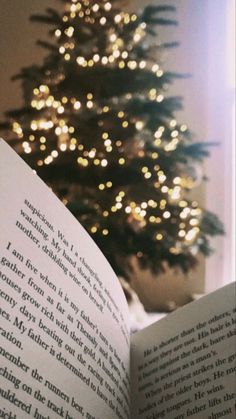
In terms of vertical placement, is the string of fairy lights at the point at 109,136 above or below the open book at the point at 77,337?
above

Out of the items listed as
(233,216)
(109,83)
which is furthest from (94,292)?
(233,216)

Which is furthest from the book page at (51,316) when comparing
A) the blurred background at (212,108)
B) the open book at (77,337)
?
the blurred background at (212,108)

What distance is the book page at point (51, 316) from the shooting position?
1.01 ft

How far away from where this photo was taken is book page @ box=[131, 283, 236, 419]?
32cm

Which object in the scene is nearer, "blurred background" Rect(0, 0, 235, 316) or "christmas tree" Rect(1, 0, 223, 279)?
"christmas tree" Rect(1, 0, 223, 279)

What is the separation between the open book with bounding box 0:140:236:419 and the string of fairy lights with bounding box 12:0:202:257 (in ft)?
3.13

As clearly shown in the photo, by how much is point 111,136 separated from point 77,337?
1061mm

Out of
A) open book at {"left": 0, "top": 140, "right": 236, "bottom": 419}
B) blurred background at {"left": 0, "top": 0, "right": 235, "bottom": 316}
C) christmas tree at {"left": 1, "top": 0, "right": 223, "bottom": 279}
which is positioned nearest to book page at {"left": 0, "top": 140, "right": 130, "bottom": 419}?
open book at {"left": 0, "top": 140, "right": 236, "bottom": 419}

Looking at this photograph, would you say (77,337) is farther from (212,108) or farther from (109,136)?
(212,108)

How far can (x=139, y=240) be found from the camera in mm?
1391

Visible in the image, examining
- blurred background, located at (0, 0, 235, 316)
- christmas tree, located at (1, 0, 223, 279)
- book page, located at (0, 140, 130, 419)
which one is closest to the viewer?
book page, located at (0, 140, 130, 419)

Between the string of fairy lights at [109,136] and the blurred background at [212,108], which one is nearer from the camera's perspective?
the string of fairy lights at [109,136]

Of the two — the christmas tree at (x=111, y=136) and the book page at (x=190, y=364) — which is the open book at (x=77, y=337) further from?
the christmas tree at (x=111, y=136)

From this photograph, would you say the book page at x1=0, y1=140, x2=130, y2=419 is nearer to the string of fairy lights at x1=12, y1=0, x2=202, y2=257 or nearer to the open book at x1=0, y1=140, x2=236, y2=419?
the open book at x1=0, y1=140, x2=236, y2=419
